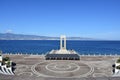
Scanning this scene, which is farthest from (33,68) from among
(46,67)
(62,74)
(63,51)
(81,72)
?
(63,51)

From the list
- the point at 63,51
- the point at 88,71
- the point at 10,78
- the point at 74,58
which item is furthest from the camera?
the point at 63,51

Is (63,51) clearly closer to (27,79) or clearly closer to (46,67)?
(46,67)

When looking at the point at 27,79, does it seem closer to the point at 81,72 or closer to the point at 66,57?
the point at 81,72

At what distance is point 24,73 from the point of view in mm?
63250

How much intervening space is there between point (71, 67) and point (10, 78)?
155 feet

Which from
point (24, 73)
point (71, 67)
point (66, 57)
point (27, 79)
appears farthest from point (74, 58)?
point (27, 79)

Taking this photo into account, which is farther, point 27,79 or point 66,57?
point 66,57

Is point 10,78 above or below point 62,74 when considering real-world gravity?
above

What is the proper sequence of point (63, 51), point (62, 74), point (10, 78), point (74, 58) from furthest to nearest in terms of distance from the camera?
point (63, 51)
point (74, 58)
point (62, 74)
point (10, 78)

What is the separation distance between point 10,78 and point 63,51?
77.2 m

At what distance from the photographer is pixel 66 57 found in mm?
86688

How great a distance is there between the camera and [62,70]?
6619 centimetres

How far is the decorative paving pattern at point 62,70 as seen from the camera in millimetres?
61597

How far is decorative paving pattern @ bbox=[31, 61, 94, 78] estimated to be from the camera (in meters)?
61.6
